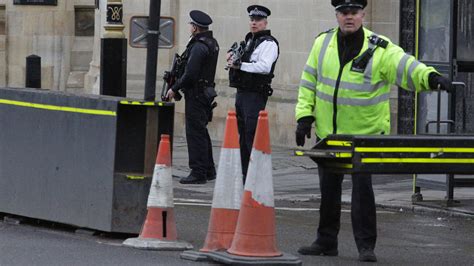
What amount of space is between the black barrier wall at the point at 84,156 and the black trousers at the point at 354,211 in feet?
4.82

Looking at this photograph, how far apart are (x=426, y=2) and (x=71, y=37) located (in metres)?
13.3

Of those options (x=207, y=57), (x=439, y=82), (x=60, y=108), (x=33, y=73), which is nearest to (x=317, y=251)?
(x=439, y=82)

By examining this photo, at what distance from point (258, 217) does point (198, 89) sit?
20.3 feet

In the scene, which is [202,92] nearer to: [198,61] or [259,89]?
[198,61]

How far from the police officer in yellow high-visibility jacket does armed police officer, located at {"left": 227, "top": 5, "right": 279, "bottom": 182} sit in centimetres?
421

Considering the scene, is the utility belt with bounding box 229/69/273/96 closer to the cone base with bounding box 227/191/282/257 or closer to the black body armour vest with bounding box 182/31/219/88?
the black body armour vest with bounding box 182/31/219/88

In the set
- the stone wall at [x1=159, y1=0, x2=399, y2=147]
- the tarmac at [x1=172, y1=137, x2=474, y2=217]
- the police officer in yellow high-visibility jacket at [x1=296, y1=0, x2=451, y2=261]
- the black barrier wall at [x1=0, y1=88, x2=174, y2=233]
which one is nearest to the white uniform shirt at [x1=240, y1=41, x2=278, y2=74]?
the tarmac at [x1=172, y1=137, x2=474, y2=217]

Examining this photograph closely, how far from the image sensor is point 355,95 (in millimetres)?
10367

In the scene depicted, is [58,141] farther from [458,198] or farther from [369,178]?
[458,198]

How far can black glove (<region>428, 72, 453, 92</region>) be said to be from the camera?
389 inches

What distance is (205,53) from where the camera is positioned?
1569 cm

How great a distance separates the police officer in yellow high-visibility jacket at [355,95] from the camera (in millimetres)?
10344

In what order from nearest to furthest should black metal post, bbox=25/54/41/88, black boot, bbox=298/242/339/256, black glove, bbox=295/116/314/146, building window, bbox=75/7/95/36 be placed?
black glove, bbox=295/116/314/146
black boot, bbox=298/242/339/256
black metal post, bbox=25/54/41/88
building window, bbox=75/7/95/36

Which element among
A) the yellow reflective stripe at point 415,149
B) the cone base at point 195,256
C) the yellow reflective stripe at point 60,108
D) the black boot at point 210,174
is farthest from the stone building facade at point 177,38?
the yellow reflective stripe at point 415,149
